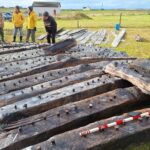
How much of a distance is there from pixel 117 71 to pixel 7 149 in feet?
9.29

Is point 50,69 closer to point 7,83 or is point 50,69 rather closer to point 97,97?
point 7,83

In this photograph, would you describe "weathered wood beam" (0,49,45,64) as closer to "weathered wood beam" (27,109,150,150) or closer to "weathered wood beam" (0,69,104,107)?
"weathered wood beam" (0,69,104,107)

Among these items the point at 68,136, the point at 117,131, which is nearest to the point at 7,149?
the point at 68,136

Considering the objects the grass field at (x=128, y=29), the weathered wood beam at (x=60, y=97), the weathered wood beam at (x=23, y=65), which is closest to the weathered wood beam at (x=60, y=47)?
the weathered wood beam at (x=23, y=65)

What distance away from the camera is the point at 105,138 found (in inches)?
187

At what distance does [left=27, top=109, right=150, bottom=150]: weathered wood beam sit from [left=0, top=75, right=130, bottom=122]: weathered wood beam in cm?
96

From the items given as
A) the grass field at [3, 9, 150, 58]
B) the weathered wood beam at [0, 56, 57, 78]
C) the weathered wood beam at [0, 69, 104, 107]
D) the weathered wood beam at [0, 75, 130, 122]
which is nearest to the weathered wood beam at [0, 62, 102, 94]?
the weathered wood beam at [0, 69, 104, 107]

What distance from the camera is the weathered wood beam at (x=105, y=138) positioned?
4551mm

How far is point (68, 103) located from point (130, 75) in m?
1.26

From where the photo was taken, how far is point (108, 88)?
6.44m

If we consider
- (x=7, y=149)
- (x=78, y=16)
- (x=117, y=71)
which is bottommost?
(x=78, y=16)

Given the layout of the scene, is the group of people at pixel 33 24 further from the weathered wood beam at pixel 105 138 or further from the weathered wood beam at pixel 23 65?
the weathered wood beam at pixel 105 138

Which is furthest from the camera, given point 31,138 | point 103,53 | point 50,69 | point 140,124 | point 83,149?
point 103,53

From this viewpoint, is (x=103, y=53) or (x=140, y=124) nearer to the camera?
(x=140, y=124)
